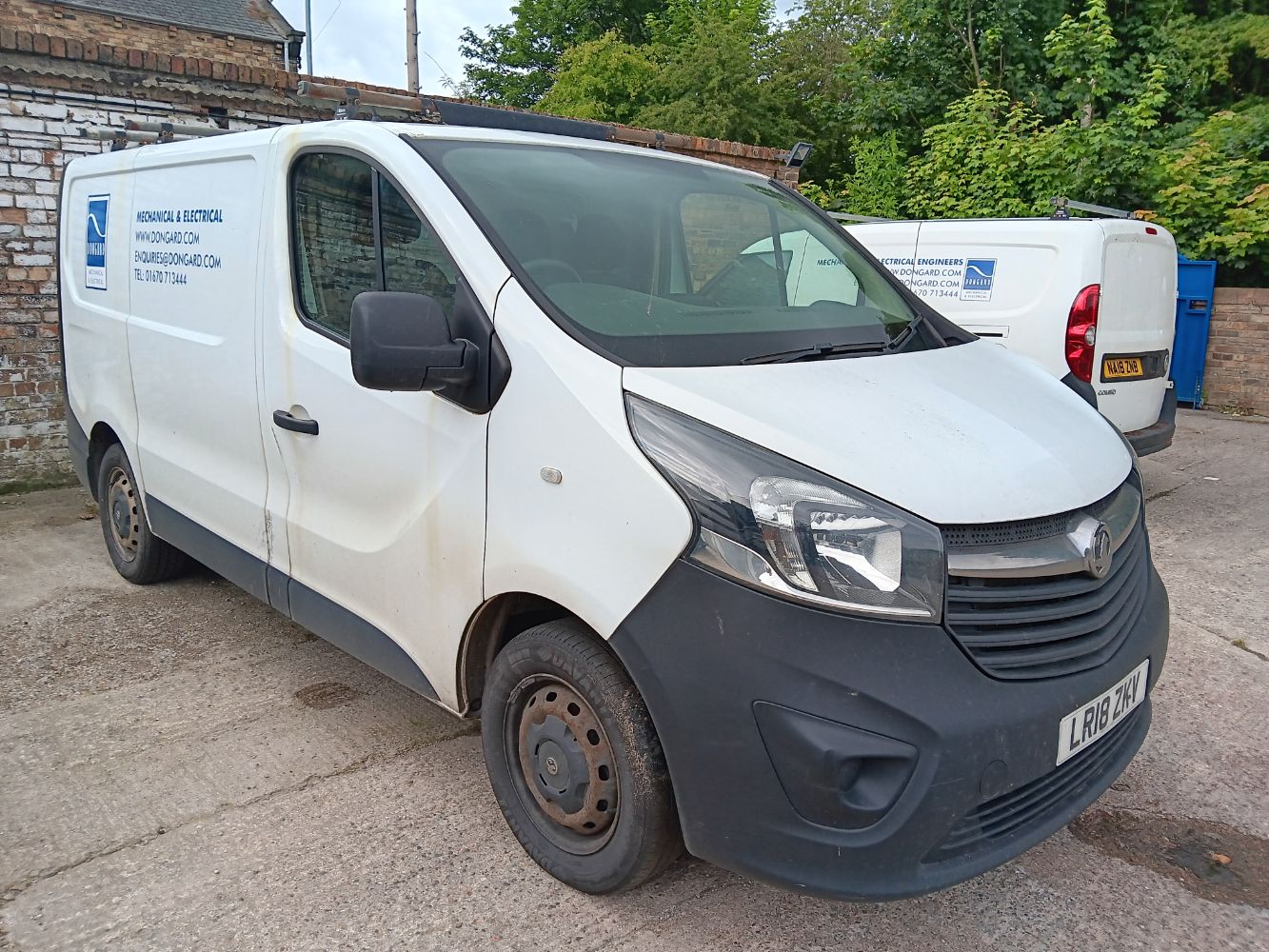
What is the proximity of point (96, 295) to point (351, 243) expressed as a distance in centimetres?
225

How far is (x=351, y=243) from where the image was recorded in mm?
2975

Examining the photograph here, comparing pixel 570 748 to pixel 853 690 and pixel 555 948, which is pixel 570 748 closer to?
pixel 555 948

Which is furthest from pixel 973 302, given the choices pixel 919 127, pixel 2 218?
pixel 919 127

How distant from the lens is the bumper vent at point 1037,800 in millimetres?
2062

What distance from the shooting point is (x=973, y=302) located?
21.4 ft

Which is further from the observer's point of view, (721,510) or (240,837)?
(240,837)

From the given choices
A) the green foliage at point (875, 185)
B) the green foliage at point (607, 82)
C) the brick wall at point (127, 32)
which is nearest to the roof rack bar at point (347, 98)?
the green foliage at point (875, 185)

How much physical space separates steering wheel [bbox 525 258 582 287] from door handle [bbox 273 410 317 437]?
3.07 feet

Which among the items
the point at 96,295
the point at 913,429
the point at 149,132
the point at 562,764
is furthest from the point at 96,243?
the point at 913,429

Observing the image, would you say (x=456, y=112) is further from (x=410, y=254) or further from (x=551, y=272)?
(x=551, y=272)

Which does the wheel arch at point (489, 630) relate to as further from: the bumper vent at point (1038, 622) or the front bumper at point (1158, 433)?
the front bumper at point (1158, 433)

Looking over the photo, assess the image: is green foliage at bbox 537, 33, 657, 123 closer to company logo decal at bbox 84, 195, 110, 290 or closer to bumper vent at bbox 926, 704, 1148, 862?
company logo decal at bbox 84, 195, 110, 290

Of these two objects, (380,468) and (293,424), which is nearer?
(380,468)

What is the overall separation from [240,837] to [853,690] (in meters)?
1.83
